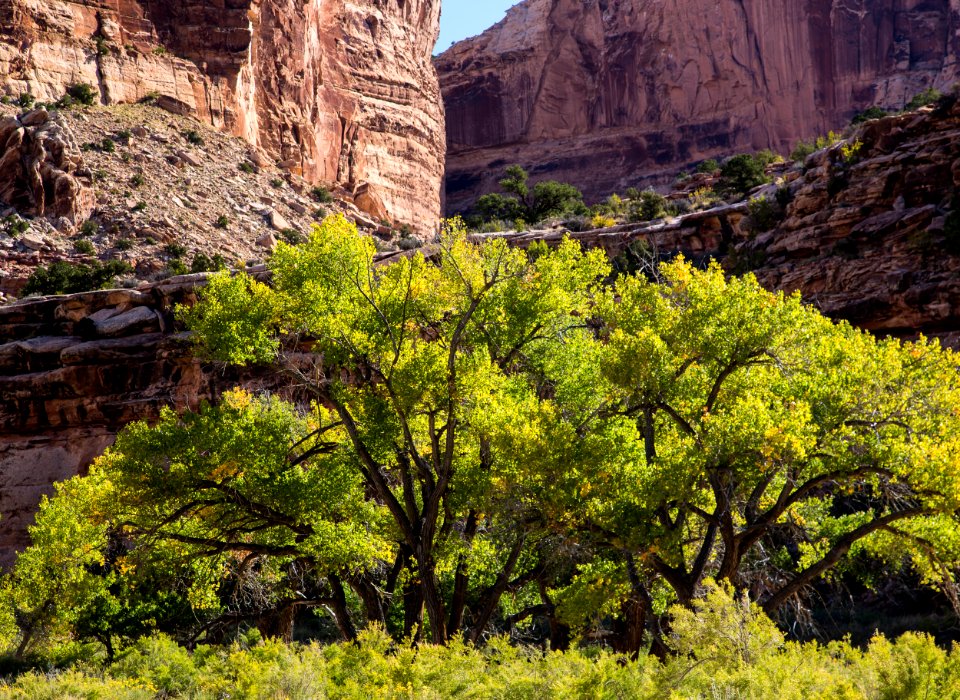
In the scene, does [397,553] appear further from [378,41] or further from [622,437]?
[378,41]

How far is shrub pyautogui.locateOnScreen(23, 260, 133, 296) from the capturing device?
46.0 meters

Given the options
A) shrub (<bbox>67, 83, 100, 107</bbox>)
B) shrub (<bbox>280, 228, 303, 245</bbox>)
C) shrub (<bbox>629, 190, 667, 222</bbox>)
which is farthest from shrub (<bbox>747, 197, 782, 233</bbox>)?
shrub (<bbox>67, 83, 100, 107</bbox>)

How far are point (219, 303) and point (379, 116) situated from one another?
199 ft

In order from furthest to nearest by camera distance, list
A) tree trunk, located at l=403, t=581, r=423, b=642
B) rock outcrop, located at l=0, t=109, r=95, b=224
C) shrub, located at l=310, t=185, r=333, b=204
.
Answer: shrub, located at l=310, t=185, r=333, b=204 < rock outcrop, located at l=0, t=109, r=95, b=224 < tree trunk, located at l=403, t=581, r=423, b=642

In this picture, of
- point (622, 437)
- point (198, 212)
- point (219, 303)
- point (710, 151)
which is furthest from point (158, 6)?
point (622, 437)

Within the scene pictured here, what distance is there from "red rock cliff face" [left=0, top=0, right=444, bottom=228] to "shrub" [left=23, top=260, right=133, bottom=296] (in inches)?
562

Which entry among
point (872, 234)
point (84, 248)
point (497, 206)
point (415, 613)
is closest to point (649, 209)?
point (872, 234)

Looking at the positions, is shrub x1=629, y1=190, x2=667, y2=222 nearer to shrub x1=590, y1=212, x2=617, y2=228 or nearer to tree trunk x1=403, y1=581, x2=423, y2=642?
shrub x1=590, y1=212, x2=617, y2=228

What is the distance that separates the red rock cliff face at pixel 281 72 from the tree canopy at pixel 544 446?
4622cm

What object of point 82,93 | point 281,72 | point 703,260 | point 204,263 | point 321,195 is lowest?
point 703,260

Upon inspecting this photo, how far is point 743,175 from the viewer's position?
5009 cm

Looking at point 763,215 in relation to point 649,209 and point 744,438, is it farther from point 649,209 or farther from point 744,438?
point 744,438

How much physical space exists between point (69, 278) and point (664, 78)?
189 ft

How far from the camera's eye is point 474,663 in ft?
37.3
